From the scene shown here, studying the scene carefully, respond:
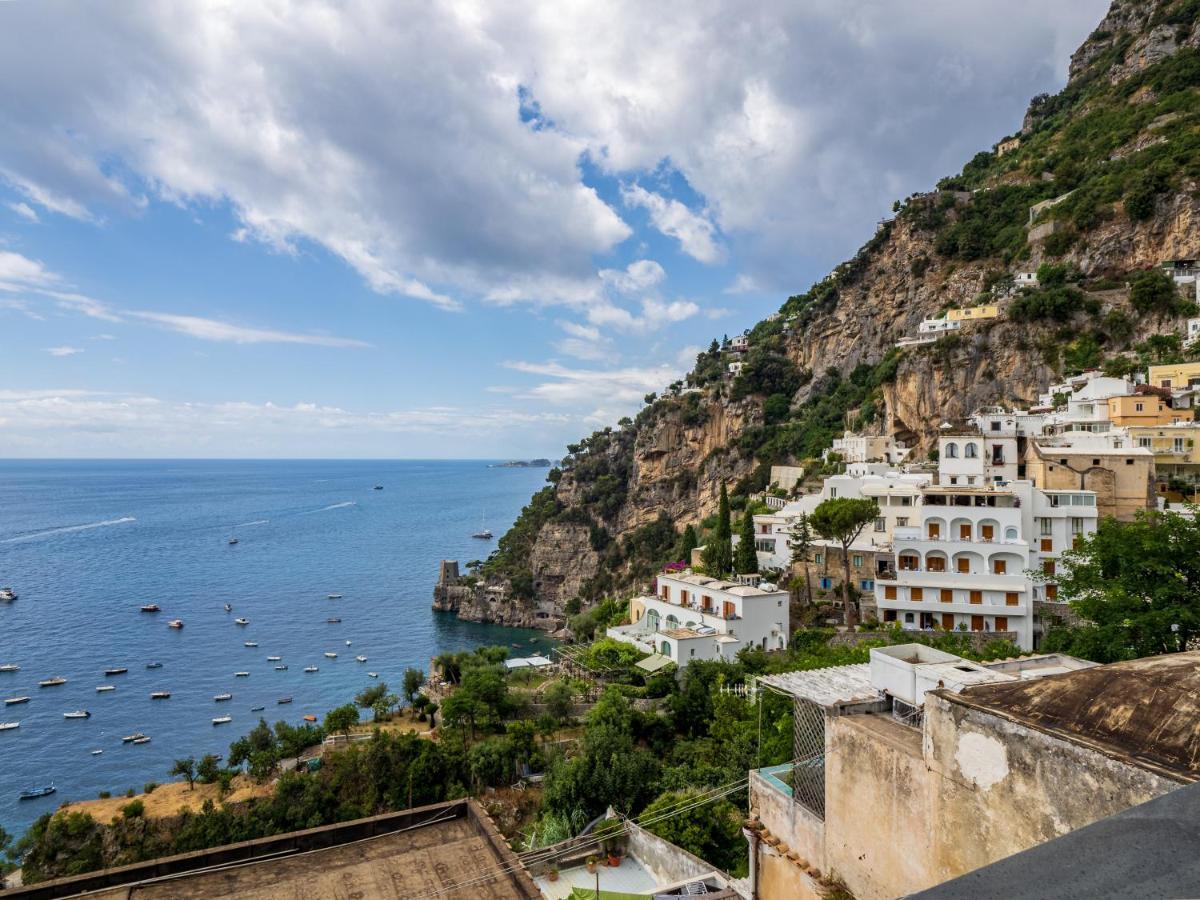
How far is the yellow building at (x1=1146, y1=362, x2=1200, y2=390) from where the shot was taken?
36375 millimetres

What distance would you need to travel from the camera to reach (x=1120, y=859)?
155cm

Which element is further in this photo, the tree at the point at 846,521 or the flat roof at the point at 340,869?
the tree at the point at 846,521

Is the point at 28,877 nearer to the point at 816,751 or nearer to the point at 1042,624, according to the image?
the point at 816,751

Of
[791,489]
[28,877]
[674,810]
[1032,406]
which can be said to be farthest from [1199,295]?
[28,877]

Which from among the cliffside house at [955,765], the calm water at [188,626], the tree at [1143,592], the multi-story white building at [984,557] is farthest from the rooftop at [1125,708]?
the calm water at [188,626]

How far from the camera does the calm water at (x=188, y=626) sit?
34.3 metres

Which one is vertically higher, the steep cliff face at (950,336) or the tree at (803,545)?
the steep cliff face at (950,336)

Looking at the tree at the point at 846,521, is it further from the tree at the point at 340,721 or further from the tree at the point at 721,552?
the tree at the point at 340,721

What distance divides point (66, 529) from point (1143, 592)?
125 metres

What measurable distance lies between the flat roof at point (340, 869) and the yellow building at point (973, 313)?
5237 centimetres

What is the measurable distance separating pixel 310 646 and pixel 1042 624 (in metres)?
46.2

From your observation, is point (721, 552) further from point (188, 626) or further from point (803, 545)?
point (188, 626)

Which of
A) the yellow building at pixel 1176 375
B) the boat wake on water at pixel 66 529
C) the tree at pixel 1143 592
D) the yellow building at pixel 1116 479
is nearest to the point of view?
the tree at pixel 1143 592

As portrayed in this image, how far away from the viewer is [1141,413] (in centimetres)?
3319
